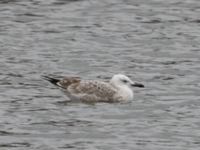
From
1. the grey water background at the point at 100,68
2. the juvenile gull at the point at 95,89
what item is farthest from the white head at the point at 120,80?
the grey water background at the point at 100,68

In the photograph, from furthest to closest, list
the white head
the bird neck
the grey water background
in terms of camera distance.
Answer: the white head < the bird neck < the grey water background

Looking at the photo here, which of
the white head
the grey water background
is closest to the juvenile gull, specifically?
the white head

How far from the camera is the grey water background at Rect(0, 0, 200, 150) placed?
17422mm

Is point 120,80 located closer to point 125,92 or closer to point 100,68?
point 125,92

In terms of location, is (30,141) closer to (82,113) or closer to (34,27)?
(82,113)

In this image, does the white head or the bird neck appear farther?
the white head

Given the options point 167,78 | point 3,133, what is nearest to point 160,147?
point 3,133

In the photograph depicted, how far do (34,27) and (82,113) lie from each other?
7994mm

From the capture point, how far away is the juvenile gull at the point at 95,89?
20.6m

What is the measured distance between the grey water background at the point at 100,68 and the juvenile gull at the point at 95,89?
0.25m

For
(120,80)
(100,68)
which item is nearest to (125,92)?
(120,80)

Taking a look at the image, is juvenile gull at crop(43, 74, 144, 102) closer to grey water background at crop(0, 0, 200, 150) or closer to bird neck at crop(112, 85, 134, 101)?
bird neck at crop(112, 85, 134, 101)

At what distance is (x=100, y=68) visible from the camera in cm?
2300

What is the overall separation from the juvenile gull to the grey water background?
25cm
